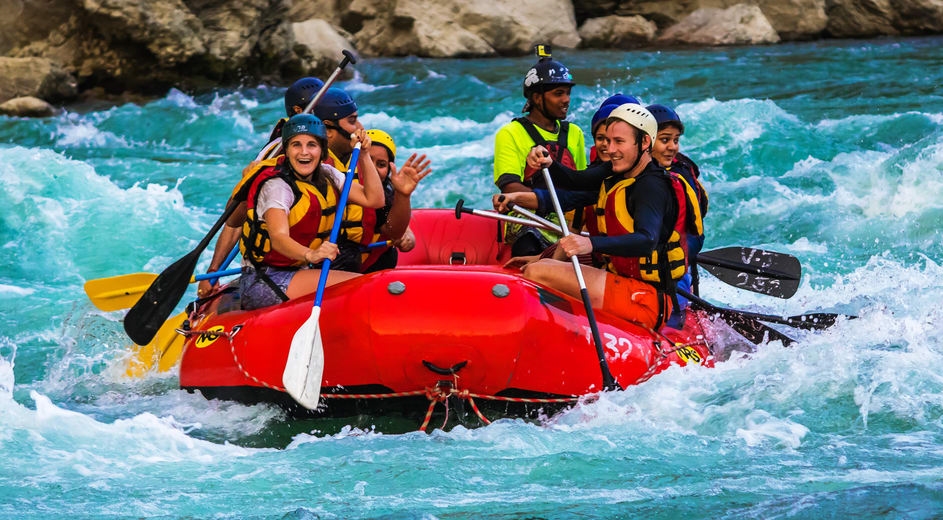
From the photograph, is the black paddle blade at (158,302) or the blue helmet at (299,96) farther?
the blue helmet at (299,96)

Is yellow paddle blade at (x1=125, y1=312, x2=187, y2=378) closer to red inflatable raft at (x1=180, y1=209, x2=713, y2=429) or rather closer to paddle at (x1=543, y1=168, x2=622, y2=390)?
red inflatable raft at (x1=180, y1=209, x2=713, y2=429)

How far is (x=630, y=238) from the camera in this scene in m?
5.47

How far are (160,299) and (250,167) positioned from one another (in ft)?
2.50

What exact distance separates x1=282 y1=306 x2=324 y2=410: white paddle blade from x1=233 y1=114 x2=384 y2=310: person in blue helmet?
0.40m

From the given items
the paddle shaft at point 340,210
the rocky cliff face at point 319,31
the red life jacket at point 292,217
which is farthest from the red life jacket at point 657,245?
the rocky cliff face at point 319,31

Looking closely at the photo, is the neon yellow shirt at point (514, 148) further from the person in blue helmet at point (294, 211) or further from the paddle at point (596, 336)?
the paddle at point (596, 336)

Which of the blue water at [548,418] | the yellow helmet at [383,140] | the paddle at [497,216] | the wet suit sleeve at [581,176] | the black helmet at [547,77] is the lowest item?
the blue water at [548,418]

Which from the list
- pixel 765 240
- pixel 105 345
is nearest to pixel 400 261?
pixel 105 345

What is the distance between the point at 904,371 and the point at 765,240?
4627mm

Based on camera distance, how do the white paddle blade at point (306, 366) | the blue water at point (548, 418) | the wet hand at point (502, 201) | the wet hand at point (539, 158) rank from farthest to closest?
the wet hand at point (502, 201)
the wet hand at point (539, 158)
the white paddle blade at point (306, 366)
the blue water at point (548, 418)

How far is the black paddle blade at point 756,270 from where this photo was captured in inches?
262

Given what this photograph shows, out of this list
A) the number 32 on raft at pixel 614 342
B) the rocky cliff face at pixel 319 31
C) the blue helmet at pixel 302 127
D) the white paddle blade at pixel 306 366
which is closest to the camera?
the white paddle blade at pixel 306 366


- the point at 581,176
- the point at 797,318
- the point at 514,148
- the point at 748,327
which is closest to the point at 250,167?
the point at 514,148

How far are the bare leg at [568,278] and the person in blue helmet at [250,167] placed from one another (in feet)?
4.72
